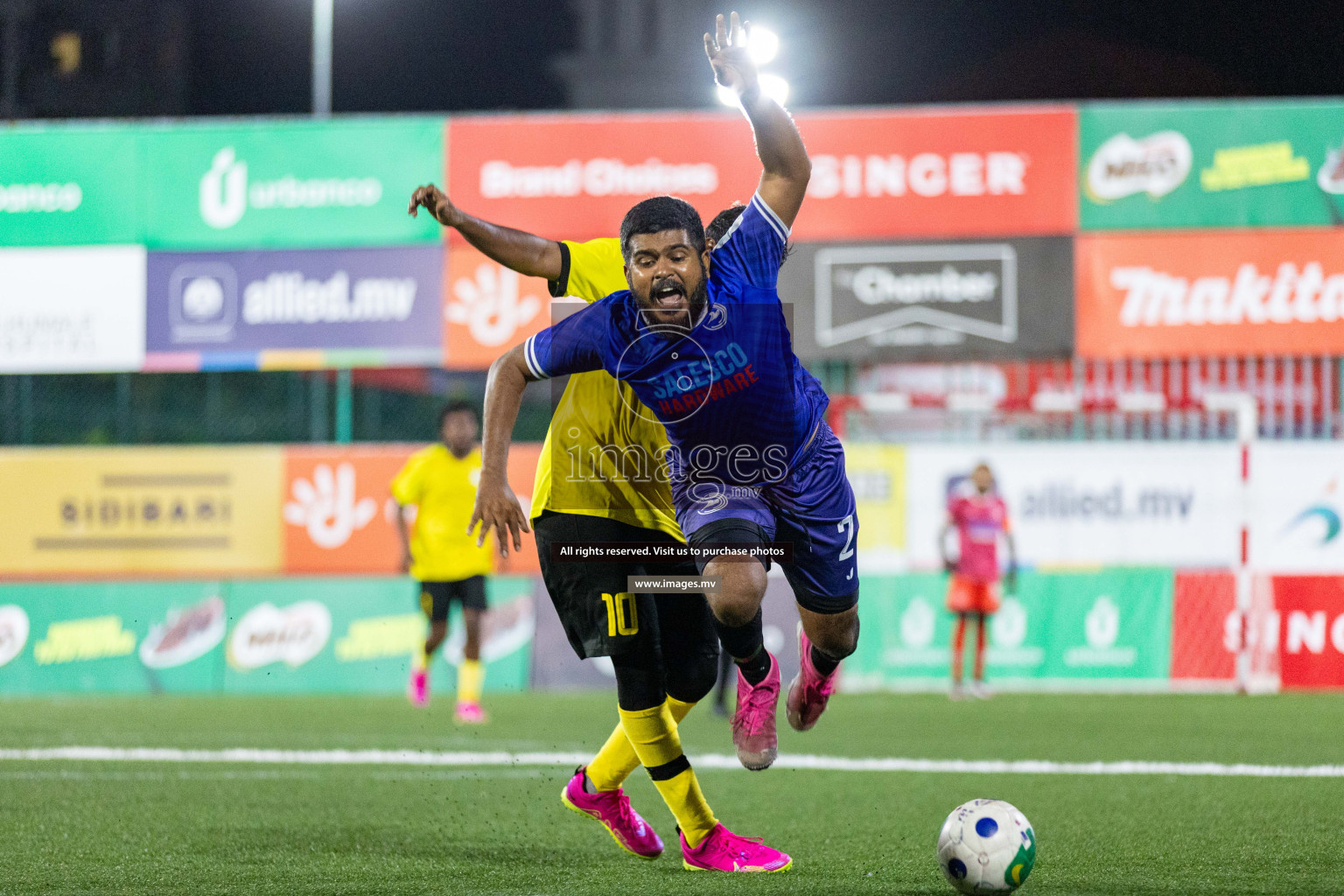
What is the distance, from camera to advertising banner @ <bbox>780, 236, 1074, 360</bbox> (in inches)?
537

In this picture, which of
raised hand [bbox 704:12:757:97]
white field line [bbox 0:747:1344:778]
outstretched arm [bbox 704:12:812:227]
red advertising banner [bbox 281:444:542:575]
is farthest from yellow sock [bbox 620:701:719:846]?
red advertising banner [bbox 281:444:542:575]

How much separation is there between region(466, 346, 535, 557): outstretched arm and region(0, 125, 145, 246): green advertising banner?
36.4 feet

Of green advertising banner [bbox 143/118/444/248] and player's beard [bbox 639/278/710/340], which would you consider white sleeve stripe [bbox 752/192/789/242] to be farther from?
green advertising banner [bbox 143/118/444/248]

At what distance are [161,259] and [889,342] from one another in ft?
23.1

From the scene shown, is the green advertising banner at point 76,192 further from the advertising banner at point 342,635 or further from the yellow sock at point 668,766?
the yellow sock at point 668,766

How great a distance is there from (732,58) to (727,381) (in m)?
1.00

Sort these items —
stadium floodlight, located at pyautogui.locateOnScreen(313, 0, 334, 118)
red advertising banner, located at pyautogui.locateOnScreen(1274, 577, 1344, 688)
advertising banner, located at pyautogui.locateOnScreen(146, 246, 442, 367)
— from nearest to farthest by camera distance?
red advertising banner, located at pyautogui.locateOnScreen(1274, 577, 1344, 688) < advertising banner, located at pyautogui.locateOnScreen(146, 246, 442, 367) < stadium floodlight, located at pyautogui.locateOnScreen(313, 0, 334, 118)

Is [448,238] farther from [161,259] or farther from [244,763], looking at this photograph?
[244,763]

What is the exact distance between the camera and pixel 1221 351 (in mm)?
13453

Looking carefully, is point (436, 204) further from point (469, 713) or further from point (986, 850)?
point (469, 713)

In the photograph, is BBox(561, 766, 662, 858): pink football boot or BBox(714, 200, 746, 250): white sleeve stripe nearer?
BBox(714, 200, 746, 250): white sleeve stripe

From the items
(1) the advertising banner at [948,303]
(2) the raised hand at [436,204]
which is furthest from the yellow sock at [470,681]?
(2) the raised hand at [436,204]

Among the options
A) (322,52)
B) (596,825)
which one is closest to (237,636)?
(322,52)

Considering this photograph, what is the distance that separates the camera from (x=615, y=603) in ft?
15.9
